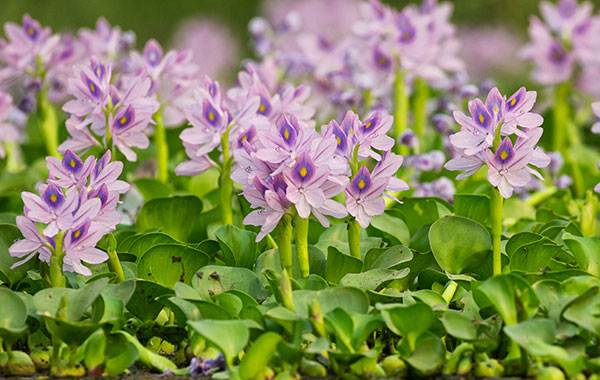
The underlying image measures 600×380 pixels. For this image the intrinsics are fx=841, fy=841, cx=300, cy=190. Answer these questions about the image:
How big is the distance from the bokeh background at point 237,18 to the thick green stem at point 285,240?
4975 mm

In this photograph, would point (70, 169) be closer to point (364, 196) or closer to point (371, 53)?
point (364, 196)

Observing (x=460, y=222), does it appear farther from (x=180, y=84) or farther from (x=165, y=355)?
(x=180, y=84)

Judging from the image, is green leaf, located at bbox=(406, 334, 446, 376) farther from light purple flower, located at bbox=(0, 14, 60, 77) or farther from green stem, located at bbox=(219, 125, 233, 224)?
light purple flower, located at bbox=(0, 14, 60, 77)

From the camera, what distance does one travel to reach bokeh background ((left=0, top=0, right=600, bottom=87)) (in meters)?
8.39

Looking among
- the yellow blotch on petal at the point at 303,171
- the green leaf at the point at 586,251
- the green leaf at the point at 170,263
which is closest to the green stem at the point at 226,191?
the green leaf at the point at 170,263

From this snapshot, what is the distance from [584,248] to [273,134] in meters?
0.87

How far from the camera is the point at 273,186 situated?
80.5 inches

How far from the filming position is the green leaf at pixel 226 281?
2.13 metres

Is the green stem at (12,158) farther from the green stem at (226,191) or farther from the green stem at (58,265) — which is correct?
the green stem at (58,265)

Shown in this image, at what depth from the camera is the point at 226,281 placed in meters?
2.17

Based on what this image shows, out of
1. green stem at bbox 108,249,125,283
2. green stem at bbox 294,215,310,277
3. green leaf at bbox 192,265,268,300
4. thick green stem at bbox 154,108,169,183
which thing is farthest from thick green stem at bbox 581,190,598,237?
thick green stem at bbox 154,108,169,183

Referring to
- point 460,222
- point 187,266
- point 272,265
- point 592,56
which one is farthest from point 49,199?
point 592,56

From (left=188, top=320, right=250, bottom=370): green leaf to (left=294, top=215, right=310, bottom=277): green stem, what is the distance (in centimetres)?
34

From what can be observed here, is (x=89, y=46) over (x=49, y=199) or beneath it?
over
